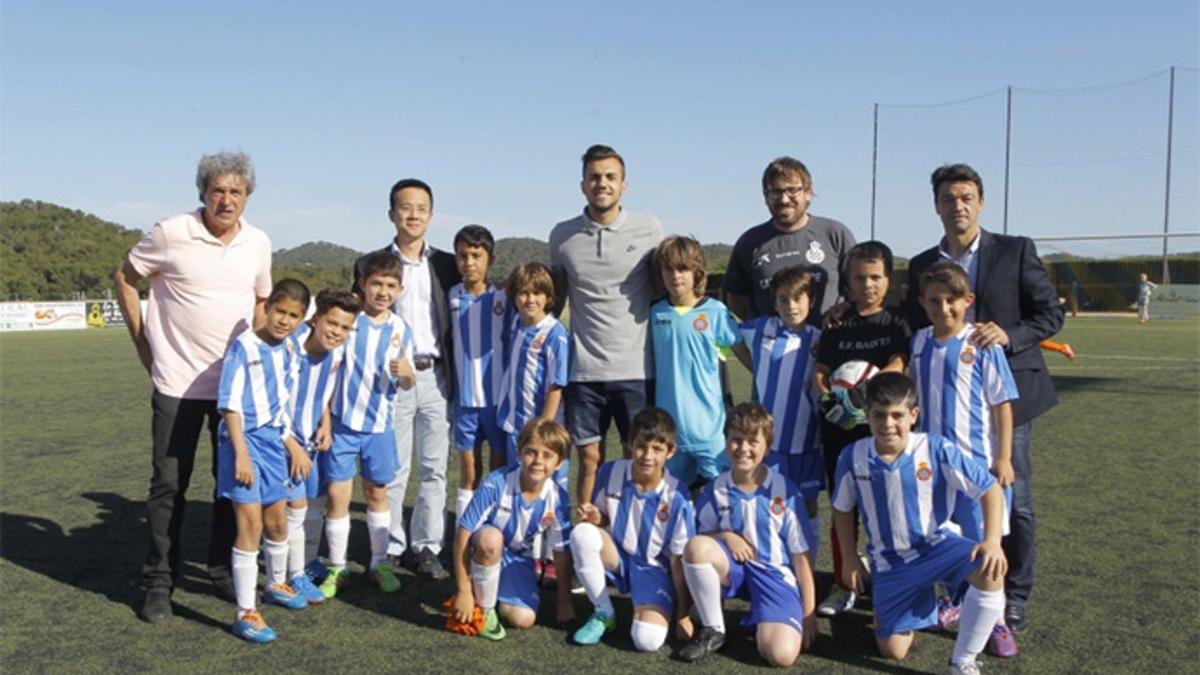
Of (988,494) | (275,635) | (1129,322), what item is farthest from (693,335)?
(1129,322)

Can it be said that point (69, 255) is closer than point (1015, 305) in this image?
No

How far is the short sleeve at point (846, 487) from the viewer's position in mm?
3449

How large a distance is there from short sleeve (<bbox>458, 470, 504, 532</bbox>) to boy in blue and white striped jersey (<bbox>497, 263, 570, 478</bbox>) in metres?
0.41

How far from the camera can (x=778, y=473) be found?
3678 millimetres

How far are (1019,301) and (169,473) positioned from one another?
11.6ft

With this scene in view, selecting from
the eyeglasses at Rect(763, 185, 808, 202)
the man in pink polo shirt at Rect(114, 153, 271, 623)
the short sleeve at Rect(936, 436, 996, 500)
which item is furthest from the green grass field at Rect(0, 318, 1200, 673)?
the eyeglasses at Rect(763, 185, 808, 202)

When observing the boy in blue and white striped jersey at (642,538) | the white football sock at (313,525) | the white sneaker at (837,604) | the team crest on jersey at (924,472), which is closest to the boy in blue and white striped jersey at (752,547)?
the boy in blue and white striped jersey at (642,538)

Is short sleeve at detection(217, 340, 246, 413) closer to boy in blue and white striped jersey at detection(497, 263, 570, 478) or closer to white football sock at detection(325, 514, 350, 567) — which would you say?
white football sock at detection(325, 514, 350, 567)

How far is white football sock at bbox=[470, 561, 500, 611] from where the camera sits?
364cm

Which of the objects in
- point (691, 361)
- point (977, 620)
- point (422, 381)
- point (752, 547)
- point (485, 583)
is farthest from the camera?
point (422, 381)

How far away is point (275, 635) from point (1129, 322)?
89.4 ft

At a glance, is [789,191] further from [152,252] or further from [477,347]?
[152,252]

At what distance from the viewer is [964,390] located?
3.46 metres

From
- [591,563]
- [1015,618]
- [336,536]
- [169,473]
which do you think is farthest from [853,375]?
[169,473]
